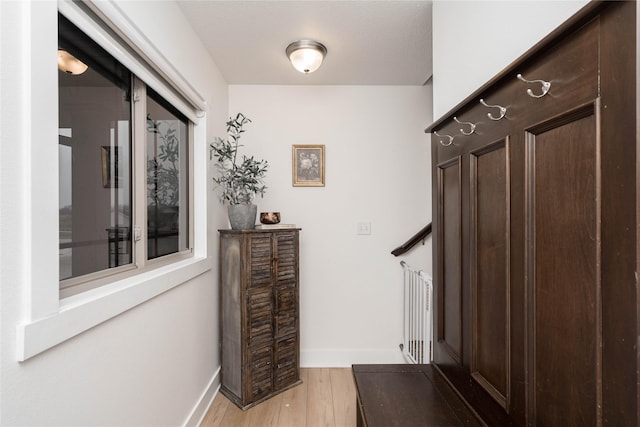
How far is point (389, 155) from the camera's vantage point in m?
3.01

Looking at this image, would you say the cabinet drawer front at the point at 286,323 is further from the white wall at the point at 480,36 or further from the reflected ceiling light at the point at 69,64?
the reflected ceiling light at the point at 69,64

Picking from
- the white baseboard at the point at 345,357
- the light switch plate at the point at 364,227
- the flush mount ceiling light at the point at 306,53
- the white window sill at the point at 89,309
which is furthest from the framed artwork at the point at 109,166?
the white baseboard at the point at 345,357

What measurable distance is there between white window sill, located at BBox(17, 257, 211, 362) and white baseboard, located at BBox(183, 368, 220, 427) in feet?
2.84

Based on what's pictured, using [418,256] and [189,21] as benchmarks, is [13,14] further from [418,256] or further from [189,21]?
[418,256]

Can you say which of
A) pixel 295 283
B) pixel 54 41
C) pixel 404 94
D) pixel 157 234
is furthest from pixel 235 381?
pixel 404 94

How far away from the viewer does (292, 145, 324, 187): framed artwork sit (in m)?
2.98

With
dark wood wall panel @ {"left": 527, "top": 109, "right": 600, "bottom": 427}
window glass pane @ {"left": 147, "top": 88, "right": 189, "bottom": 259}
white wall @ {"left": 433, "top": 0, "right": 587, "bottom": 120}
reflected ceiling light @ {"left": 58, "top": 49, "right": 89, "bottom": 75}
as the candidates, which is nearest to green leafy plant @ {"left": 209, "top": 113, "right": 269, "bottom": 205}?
window glass pane @ {"left": 147, "top": 88, "right": 189, "bottom": 259}

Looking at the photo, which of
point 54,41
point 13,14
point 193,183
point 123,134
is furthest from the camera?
point 193,183

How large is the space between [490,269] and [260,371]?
1.86 meters

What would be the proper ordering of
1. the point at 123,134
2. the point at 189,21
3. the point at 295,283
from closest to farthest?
the point at 123,134
the point at 189,21
the point at 295,283

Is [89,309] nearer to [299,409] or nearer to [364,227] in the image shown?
[299,409]

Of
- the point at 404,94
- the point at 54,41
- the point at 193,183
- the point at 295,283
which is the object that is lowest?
the point at 295,283

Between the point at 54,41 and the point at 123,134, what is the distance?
0.59 m

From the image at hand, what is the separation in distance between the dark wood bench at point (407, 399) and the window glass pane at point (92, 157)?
119 cm
